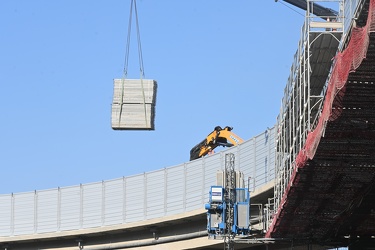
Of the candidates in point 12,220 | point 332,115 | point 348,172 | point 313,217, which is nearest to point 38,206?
point 12,220

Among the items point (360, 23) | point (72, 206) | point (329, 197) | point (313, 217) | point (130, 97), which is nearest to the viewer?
point (360, 23)

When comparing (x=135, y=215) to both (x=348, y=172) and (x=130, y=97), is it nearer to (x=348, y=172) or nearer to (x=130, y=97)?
(x=130, y=97)

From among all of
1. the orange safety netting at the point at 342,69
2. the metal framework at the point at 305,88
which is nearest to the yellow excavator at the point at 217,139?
the metal framework at the point at 305,88

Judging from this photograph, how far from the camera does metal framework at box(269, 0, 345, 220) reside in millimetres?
39500

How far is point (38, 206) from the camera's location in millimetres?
71812

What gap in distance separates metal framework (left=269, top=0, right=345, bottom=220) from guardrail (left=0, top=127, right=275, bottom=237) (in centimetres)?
397


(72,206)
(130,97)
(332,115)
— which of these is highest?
(130,97)

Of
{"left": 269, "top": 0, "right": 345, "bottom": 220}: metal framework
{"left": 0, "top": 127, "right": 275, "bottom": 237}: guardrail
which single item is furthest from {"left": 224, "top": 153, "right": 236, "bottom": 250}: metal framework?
{"left": 269, "top": 0, "right": 345, "bottom": 220}: metal framework

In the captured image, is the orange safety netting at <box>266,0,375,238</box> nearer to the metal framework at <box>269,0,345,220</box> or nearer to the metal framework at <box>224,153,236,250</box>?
the metal framework at <box>269,0,345,220</box>

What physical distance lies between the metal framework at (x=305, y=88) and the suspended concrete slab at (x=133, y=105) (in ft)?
43.2

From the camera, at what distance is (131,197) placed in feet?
217

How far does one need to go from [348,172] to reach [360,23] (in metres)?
12.5

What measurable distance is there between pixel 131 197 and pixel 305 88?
26.9 m

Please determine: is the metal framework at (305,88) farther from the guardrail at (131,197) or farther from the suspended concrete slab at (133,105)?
the suspended concrete slab at (133,105)
